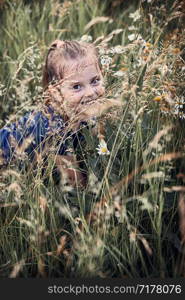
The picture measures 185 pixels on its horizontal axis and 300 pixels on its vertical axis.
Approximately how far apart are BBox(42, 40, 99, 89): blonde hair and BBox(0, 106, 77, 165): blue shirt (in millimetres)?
260

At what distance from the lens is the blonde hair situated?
2.14 m

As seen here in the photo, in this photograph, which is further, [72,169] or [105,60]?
[105,60]

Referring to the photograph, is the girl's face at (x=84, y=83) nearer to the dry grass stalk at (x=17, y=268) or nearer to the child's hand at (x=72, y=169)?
the child's hand at (x=72, y=169)

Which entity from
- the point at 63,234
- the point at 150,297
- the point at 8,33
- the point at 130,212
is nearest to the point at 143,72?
the point at 130,212

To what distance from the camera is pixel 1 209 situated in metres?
1.82

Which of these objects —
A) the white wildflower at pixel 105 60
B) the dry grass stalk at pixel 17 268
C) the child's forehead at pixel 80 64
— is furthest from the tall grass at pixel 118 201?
the child's forehead at pixel 80 64

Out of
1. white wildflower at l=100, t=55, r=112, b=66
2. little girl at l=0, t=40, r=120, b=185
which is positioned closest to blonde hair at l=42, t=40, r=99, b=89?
little girl at l=0, t=40, r=120, b=185

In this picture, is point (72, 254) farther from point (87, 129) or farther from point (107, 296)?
point (87, 129)

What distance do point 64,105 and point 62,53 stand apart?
1.68 ft

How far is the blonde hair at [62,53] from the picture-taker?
2138 millimetres

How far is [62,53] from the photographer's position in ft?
7.11

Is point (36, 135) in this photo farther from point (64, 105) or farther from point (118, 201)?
point (118, 201)

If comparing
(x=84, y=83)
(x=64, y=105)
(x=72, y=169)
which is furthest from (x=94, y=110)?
(x=84, y=83)

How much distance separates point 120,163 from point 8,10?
1.38m
